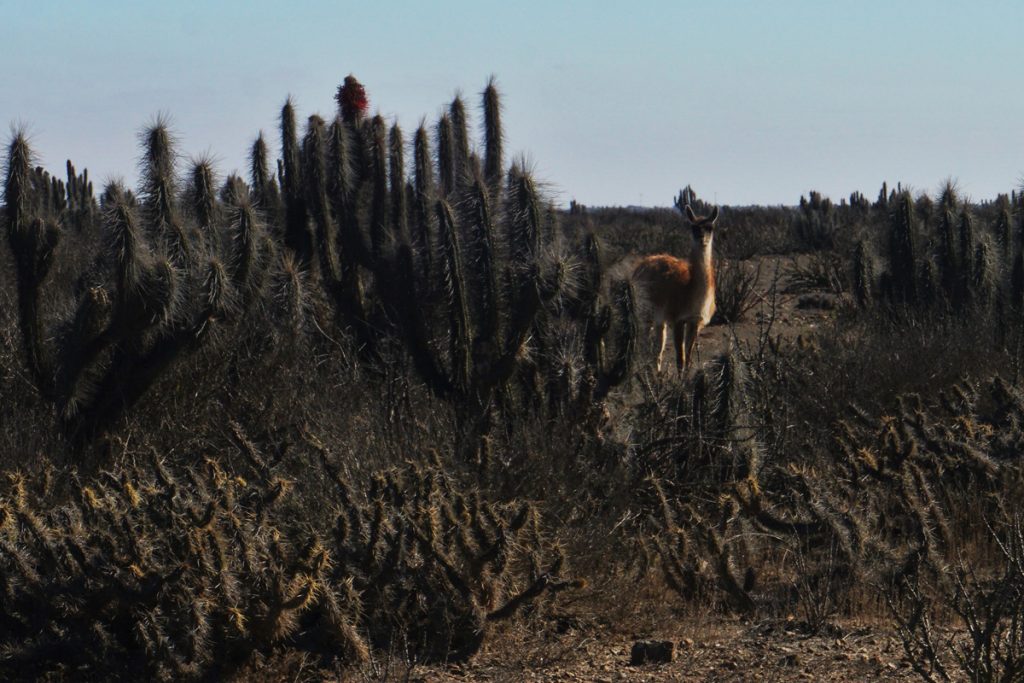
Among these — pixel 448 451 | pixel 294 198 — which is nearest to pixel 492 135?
pixel 294 198

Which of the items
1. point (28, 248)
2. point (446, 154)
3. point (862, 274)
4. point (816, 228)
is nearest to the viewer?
point (28, 248)

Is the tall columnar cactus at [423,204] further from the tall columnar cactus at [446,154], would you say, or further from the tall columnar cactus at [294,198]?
the tall columnar cactus at [294,198]

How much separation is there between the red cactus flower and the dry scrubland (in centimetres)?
12

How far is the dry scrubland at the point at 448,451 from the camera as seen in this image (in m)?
5.24

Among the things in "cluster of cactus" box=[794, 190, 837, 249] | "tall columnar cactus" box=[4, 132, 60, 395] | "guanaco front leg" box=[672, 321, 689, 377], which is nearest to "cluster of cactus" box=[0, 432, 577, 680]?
"tall columnar cactus" box=[4, 132, 60, 395]

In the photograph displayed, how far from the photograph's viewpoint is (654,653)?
17.7 ft

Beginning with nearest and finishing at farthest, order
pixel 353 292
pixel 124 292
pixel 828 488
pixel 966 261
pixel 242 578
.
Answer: pixel 242 578
pixel 828 488
pixel 124 292
pixel 353 292
pixel 966 261

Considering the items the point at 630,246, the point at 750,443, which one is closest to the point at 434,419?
the point at 750,443

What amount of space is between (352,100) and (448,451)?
5211 millimetres

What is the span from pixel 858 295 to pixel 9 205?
27.1 feet

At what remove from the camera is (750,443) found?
25.0 ft

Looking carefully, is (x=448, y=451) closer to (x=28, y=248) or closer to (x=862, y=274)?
(x=28, y=248)

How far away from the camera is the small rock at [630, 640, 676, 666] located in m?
5.38

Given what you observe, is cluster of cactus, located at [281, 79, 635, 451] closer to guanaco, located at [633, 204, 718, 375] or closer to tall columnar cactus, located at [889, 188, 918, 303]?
guanaco, located at [633, 204, 718, 375]
